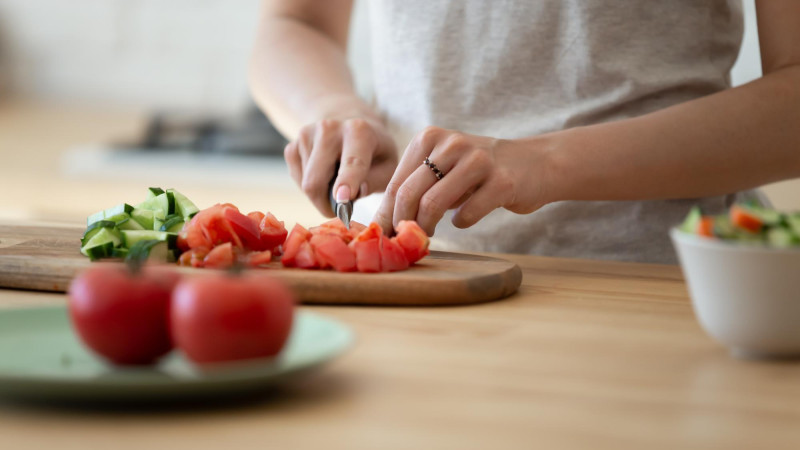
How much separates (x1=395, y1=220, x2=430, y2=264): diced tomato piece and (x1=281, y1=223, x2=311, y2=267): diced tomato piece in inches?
4.6

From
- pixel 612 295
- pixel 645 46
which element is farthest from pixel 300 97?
pixel 612 295

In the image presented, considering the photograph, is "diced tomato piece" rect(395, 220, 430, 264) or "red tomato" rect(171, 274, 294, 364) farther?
"diced tomato piece" rect(395, 220, 430, 264)

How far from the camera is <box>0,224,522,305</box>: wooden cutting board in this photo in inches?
41.3

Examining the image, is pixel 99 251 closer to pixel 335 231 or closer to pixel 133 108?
pixel 335 231

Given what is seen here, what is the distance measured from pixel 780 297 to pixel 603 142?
0.59m

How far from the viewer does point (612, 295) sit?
1141 mm

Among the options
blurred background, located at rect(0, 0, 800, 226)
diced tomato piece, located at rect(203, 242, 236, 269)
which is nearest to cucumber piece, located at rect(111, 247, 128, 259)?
diced tomato piece, located at rect(203, 242, 236, 269)

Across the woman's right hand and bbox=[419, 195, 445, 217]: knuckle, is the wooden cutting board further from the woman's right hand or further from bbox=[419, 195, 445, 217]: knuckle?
the woman's right hand

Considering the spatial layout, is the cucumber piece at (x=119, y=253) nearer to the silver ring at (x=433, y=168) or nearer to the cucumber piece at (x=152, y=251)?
the cucumber piece at (x=152, y=251)

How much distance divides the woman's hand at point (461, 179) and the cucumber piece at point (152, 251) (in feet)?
0.94

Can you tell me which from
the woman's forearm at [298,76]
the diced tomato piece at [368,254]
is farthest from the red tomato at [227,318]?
the woman's forearm at [298,76]

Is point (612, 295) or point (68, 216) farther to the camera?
point (68, 216)

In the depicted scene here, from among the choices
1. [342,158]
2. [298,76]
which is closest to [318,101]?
[298,76]

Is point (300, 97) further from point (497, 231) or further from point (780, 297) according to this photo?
point (780, 297)
